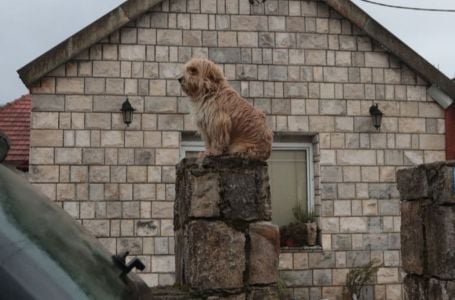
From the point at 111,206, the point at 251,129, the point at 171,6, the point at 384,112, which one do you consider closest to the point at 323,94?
the point at 384,112

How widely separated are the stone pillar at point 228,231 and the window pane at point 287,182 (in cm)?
442

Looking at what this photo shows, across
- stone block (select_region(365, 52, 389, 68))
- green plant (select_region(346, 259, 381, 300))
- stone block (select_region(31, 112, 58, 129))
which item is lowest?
green plant (select_region(346, 259, 381, 300))

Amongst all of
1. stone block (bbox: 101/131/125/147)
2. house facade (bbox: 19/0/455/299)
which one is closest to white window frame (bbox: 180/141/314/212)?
house facade (bbox: 19/0/455/299)

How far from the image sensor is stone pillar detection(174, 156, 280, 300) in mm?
3242

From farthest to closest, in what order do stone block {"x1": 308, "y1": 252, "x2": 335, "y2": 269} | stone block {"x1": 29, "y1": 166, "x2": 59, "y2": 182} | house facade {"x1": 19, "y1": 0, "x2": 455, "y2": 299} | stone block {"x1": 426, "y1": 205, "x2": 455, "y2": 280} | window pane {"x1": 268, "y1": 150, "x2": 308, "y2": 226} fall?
1. window pane {"x1": 268, "y1": 150, "x2": 308, "y2": 226}
2. stone block {"x1": 308, "y1": 252, "x2": 335, "y2": 269}
3. house facade {"x1": 19, "y1": 0, "x2": 455, "y2": 299}
4. stone block {"x1": 29, "y1": 166, "x2": 59, "y2": 182}
5. stone block {"x1": 426, "y1": 205, "x2": 455, "y2": 280}

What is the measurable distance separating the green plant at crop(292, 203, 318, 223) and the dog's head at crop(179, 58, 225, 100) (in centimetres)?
446

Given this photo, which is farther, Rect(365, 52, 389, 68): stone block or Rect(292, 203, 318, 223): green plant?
Rect(365, 52, 389, 68): stone block

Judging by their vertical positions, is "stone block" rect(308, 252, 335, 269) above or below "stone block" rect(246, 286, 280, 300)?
below

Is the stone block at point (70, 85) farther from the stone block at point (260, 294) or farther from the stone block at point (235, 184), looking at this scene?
the stone block at point (260, 294)

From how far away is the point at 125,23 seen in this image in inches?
292

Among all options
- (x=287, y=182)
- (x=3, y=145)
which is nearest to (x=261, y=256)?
(x=3, y=145)

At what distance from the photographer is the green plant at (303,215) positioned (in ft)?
25.3

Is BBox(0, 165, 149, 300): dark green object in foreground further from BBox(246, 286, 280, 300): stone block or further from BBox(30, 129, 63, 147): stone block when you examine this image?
BBox(30, 129, 63, 147): stone block

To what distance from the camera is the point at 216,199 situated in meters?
3.31
